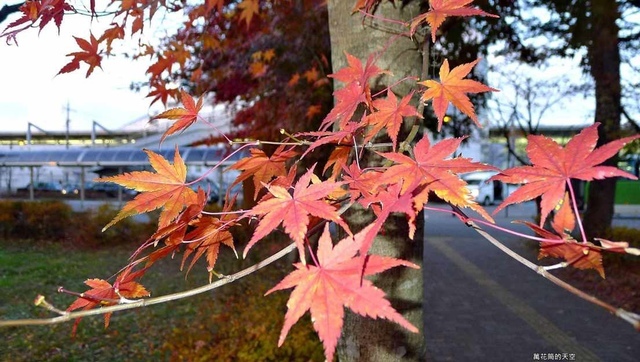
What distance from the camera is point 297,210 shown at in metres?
0.94

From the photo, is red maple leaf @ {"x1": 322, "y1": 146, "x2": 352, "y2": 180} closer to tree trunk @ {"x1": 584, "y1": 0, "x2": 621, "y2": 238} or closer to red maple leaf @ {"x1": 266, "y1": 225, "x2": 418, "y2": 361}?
red maple leaf @ {"x1": 266, "y1": 225, "x2": 418, "y2": 361}

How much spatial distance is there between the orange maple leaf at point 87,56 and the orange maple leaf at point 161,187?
54.9 inches

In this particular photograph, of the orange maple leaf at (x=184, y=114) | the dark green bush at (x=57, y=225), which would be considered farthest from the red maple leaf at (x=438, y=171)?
the dark green bush at (x=57, y=225)

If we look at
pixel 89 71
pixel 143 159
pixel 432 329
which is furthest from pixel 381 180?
pixel 143 159

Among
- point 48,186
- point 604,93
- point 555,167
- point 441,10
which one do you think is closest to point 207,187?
point 441,10

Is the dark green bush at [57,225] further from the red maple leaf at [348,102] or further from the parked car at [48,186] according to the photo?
the parked car at [48,186]

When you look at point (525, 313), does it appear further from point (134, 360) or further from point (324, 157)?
point (134, 360)

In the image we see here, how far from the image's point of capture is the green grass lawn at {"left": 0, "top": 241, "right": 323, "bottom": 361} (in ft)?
10.8

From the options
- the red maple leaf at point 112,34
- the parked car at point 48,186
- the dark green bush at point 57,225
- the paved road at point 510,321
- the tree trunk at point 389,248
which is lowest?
the parked car at point 48,186

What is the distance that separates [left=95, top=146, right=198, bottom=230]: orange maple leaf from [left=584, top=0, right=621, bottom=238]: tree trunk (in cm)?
857

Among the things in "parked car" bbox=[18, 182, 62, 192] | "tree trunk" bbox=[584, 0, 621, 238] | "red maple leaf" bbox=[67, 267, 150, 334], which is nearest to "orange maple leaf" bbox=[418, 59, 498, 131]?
"red maple leaf" bbox=[67, 267, 150, 334]

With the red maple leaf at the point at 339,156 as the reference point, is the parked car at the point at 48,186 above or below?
below

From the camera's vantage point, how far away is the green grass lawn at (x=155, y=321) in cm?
328

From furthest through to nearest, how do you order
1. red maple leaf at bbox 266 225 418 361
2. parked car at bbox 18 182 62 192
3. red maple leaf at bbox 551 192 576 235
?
parked car at bbox 18 182 62 192, red maple leaf at bbox 551 192 576 235, red maple leaf at bbox 266 225 418 361
